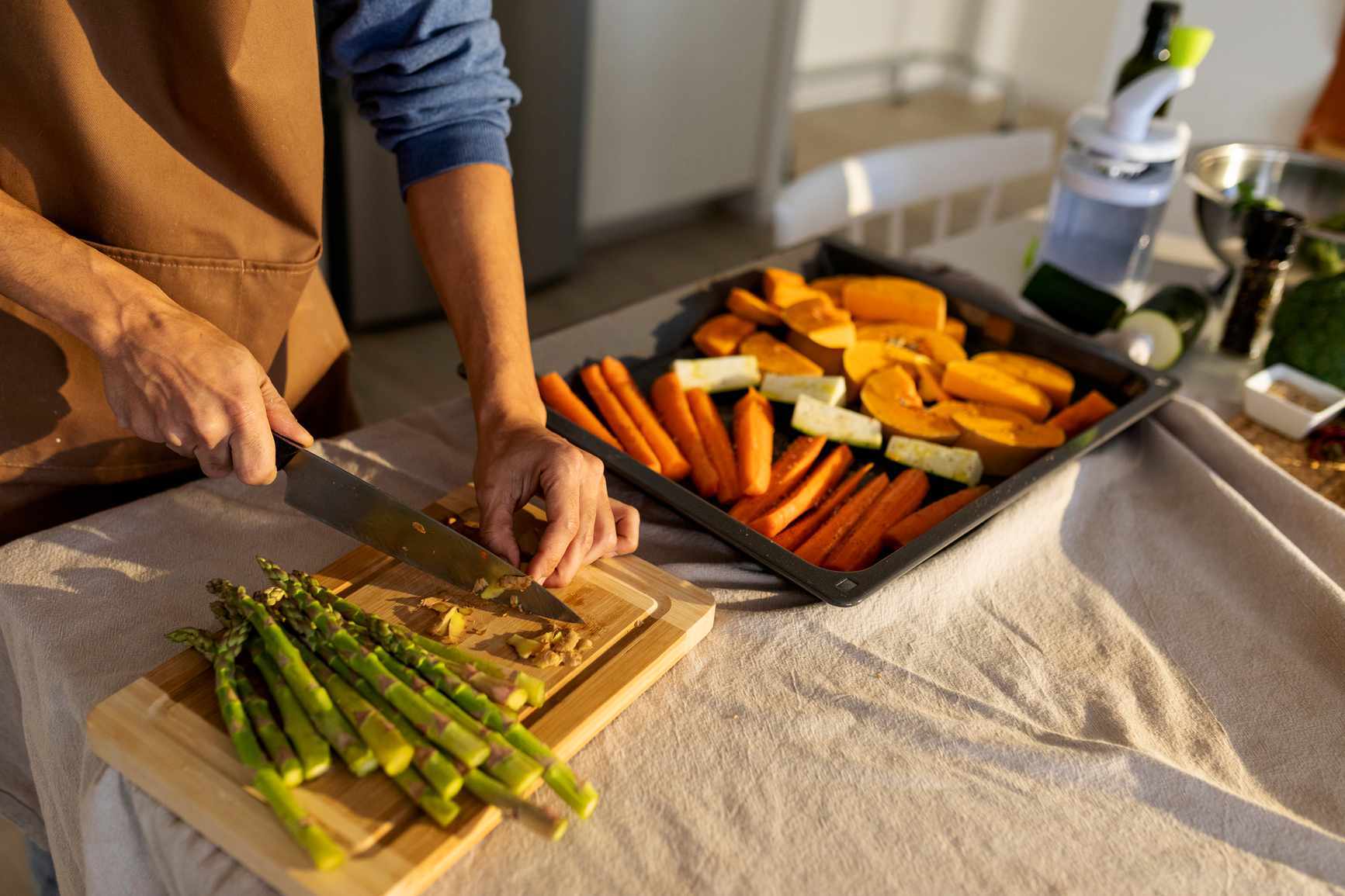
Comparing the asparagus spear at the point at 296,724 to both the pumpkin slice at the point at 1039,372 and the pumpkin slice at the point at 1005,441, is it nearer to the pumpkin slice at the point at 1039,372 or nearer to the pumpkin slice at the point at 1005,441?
the pumpkin slice at the point at 1005,441

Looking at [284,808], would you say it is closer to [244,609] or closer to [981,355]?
[244,609]

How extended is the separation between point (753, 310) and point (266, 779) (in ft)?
4.00

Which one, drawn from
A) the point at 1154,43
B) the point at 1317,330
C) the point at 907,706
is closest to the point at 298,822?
the point at 907,706

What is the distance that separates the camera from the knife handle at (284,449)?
1.21 meters

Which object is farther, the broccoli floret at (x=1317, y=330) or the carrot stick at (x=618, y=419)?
the broccoli floret at (x=1317, y=330)

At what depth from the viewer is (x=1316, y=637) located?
1333 mm

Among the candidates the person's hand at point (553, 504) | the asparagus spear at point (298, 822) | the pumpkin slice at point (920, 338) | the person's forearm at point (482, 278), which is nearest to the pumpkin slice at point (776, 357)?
the pumpkin slice at point (920, 338)

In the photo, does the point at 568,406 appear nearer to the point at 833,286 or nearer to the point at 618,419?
the point at 618,419

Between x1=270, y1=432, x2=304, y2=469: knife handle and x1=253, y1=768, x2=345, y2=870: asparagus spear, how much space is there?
39 cm

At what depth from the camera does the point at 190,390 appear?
3.67 feet

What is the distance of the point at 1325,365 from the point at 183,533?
184cm

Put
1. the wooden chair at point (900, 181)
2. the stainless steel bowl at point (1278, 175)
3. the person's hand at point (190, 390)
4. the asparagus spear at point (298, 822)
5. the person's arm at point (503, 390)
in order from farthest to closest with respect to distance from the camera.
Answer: the wooden chair at point (900, 181), the stainless steel bowl at point (1278, 175), the person's arm at point (503, 390), the person's hand at point (190, 390), the asparagus spear at point (298, 822)

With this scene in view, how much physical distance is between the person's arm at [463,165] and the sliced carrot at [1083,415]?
801 millimetres

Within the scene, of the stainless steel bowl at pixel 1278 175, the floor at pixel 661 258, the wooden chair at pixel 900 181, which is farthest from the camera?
the floor at pixel 661 258
